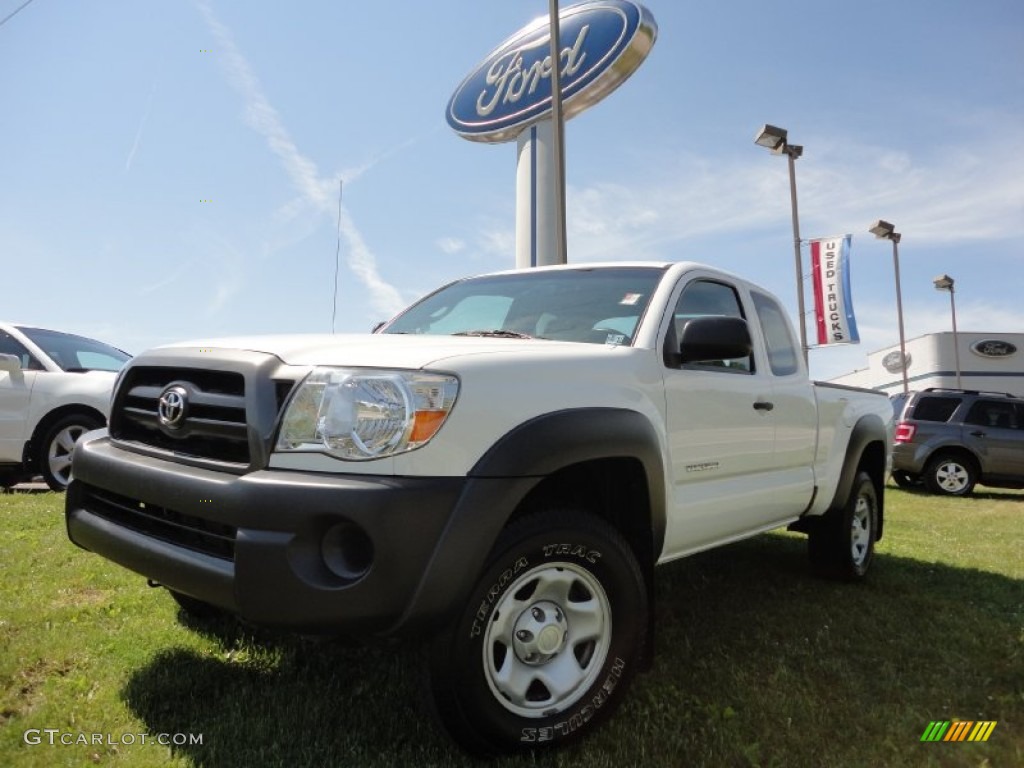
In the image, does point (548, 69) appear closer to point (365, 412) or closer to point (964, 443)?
point (964, 443)

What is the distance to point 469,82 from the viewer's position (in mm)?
17328

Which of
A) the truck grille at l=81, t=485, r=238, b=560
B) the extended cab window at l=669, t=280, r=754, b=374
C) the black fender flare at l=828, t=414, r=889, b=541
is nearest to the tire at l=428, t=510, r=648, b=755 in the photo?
the truck grille at l=81, t=485, r=238, b=560

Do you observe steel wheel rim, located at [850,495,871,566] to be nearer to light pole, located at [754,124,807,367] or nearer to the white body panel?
the white body panel

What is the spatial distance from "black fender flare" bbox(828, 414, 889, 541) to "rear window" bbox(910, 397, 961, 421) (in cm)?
802

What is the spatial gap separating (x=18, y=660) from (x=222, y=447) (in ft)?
4.95

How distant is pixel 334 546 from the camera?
2.01 m

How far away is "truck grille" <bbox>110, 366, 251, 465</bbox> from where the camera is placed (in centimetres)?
220

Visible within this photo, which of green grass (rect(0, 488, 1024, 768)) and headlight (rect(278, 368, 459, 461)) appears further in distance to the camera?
green grass (rect(0, 488, 1024, 768))

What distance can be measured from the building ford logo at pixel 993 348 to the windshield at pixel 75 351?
4669cm

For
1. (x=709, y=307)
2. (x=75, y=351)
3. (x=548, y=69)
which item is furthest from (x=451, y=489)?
(x=548, y=69)

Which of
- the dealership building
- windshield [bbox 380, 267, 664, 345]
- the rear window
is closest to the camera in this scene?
windshield [bbox 380, 267, 664, 345]

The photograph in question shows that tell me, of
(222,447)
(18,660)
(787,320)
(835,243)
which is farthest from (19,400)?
(835,243)

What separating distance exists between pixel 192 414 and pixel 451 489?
93cm

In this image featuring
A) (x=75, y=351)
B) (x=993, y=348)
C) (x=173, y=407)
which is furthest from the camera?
(x=993, y=348)
